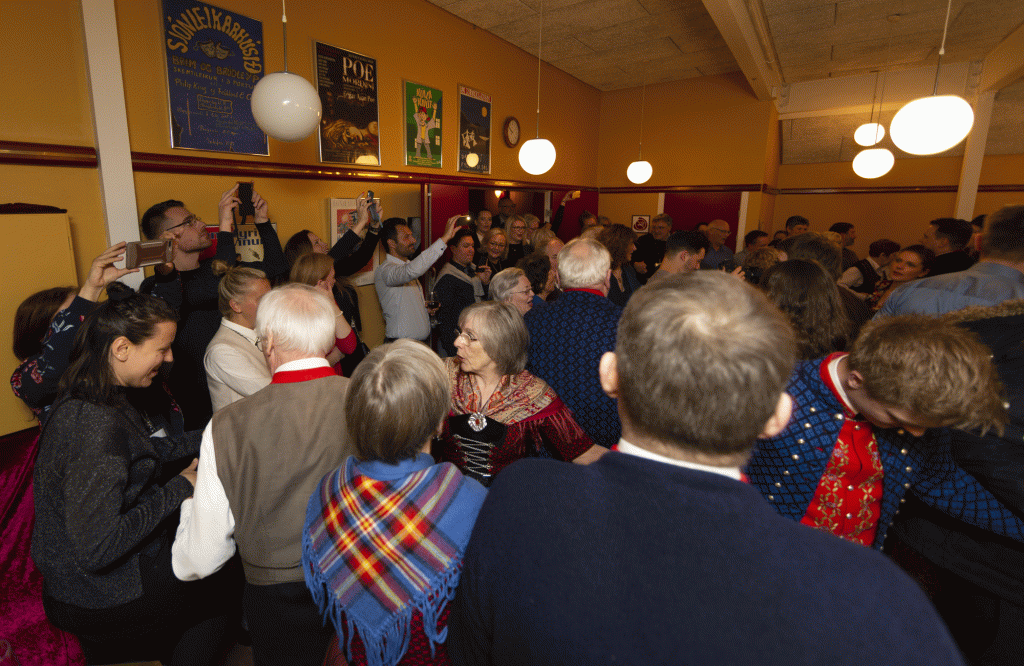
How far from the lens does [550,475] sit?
690mm

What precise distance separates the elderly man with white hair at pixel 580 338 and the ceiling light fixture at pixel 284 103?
1.52m

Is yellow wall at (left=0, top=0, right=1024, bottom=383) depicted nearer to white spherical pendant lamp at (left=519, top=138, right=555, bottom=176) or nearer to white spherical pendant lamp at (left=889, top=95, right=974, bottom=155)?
white spherical pendant lamp at (left=519, top=138, right=555, bottom=176)

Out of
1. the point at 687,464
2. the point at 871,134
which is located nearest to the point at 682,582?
the point at 687,464

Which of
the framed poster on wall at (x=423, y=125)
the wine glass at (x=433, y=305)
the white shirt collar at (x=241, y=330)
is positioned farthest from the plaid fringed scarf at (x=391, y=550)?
the framed poster on wall at (x=423, y=125)

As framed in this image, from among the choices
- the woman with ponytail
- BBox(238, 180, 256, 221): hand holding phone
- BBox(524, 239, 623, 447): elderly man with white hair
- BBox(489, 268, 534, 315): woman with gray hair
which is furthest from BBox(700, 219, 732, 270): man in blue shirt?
the woman with ponytail

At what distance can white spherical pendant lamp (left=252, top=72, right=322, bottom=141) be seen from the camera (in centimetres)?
A: 239

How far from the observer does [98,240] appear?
2582mm

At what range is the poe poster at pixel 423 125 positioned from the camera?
4.32 metres

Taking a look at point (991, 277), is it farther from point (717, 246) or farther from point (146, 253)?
point (146, 253)

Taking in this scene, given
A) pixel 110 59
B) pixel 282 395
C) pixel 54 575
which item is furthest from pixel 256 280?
pixel 110 59

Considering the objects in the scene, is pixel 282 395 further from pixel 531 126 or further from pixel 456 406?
pixel 531 126

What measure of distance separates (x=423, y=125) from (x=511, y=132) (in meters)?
1.47

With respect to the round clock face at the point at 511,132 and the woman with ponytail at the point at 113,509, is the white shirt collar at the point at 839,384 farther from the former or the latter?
the round clock face at the point at 511,132

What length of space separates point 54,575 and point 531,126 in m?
5.95
